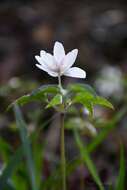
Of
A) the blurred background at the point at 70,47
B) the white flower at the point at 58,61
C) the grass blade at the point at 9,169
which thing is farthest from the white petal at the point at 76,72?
the blurred background at the point at 70,47

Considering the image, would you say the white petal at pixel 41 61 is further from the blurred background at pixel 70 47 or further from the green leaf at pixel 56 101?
the blurred background at pixel 70 47

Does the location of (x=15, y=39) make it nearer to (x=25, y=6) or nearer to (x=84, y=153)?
(x=25, y=6)

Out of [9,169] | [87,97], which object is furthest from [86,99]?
[9,169]

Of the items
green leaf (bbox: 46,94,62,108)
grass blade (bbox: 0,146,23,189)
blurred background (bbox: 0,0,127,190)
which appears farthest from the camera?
blurred background (bbox: 0,0,127,190)

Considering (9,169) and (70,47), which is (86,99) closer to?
(9,169)

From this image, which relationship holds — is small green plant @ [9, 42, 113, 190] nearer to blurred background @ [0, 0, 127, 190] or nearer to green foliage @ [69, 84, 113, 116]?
green foliage @ [69, 84, 113, 116]

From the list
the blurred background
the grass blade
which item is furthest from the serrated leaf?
the blurred background

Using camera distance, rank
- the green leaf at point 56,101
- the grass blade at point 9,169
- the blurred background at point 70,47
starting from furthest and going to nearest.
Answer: the blurred background at point 70,47 < the grass blade at point 9,169 < the green leaf at point 56,101

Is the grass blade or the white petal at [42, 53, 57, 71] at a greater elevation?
the white petal at [42, 53, 57, 71]
